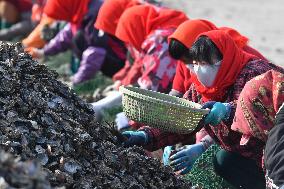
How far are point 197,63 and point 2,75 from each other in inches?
44.9

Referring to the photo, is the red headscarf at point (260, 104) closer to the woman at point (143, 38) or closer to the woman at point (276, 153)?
the woman at point (276, 153)

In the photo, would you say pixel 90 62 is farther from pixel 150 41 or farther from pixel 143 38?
pixel 150 41

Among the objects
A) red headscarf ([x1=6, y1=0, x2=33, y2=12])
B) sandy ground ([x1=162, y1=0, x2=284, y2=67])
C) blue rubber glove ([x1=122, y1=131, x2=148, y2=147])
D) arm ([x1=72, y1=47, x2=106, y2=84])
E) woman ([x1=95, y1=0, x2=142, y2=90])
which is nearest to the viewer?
blue rubber glove ([x1=122, y1=131, x2=148, y2=147])

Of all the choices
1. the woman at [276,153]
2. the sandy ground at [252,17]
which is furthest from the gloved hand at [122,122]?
the sandy ground at [252,17]

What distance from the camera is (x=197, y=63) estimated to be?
441cm

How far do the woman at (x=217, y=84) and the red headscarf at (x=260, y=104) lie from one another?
0.35 metres

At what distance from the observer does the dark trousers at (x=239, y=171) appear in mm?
4426

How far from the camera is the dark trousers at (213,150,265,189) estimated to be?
4426 millimetres

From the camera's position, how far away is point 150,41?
586 centimetres

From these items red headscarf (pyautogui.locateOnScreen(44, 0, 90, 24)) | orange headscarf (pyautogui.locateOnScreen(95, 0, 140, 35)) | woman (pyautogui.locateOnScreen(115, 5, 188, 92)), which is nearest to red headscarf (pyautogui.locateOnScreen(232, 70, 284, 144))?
woman (pyautogui.locateOnScreen(115, 5, 188, 92))

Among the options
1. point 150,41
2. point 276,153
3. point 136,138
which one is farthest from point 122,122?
point 276,153

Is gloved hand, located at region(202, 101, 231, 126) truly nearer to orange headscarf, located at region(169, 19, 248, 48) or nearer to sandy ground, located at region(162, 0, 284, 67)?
orange headscarf, located at region(169, 19, 248, 48)

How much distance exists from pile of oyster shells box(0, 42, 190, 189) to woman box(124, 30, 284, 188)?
0.34 m

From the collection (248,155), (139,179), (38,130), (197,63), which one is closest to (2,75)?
(38,130)
